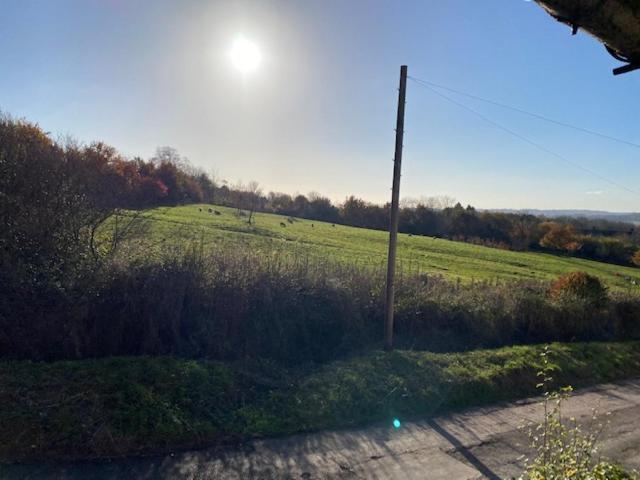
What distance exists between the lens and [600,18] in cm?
186

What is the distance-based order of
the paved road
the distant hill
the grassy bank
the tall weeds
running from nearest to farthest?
1. the paved road
2. the grassy bank
3. the tall weeds
4. the distant hill

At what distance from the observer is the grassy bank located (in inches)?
194

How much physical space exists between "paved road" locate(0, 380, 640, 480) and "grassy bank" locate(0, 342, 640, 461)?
0.29 metres

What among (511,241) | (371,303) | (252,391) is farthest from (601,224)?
(252,391)

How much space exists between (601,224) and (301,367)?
7022cm

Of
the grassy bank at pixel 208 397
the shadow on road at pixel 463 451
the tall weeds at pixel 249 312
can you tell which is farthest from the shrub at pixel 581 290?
the shadow on road at pixel 463 451

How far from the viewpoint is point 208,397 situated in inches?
238

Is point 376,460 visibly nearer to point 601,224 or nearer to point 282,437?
point 282,437

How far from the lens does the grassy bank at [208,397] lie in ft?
16.2

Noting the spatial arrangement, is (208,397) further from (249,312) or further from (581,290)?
(581,290)

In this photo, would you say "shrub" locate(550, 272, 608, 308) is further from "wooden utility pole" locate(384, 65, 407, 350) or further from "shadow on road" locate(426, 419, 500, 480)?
"shadow on road" locate(426, 419, 500, 480)

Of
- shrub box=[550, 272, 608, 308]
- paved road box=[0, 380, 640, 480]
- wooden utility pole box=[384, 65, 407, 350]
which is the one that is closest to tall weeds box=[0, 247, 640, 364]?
wooden utility pole box=[384, 65, 407, 350]

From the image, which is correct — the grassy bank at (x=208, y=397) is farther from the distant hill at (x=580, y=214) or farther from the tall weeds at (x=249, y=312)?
the distant hill at (x=580, y=214)

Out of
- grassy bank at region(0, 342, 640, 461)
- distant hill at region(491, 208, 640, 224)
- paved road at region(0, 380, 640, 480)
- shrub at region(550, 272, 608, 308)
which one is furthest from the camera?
distant hill at region(491, 208, 640, 224)
